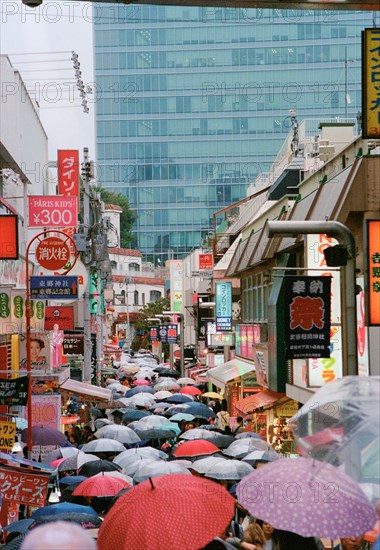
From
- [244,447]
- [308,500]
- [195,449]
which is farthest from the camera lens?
[195,449]

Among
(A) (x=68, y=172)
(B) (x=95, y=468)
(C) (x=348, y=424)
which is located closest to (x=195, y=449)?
(B) (x=95, y=468)

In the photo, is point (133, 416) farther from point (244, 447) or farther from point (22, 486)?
point (22, 486)

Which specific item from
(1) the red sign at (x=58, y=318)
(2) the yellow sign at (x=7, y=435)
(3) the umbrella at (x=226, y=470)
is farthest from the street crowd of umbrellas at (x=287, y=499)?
(1) the red sign at (x=58, y=318)

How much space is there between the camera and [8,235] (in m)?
17.6

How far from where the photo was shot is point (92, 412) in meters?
34.7

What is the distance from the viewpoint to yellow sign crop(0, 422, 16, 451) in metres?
16.1

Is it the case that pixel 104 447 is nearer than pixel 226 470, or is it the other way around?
pixel 226 470

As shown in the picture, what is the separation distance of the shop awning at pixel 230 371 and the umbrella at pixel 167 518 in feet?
76.0

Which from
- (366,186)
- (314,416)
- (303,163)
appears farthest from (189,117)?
(314,416)

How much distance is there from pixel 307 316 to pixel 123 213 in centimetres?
9549

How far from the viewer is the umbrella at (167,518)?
7379mm

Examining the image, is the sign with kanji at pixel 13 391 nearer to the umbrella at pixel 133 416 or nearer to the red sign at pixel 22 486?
the red sign at pixel 22 486

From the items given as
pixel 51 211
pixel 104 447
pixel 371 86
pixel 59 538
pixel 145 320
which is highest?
pixel 51 211

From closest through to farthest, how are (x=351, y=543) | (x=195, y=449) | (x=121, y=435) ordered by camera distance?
(x=351, y=543), (x=195, y=449), (x=121, y=435)
